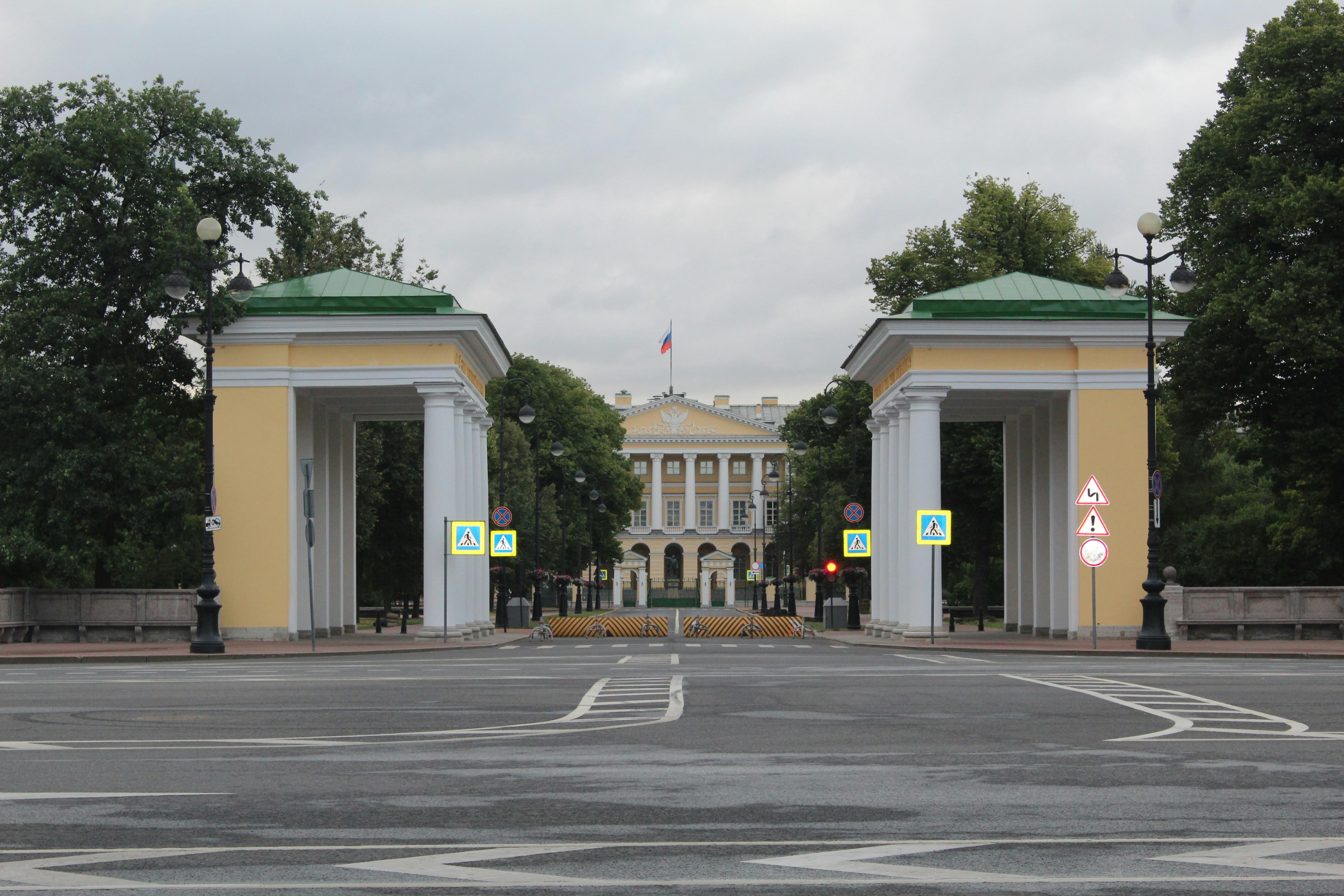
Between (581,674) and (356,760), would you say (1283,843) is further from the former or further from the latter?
(581,674)

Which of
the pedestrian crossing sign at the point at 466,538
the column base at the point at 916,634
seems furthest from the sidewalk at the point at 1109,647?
the pedestrian crossing sign at the point at 466,538

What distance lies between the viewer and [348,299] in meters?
39.7

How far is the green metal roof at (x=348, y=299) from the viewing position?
1554 inches

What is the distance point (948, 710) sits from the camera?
1564 cm

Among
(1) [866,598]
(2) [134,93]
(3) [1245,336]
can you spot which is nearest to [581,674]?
(2) [134,93]

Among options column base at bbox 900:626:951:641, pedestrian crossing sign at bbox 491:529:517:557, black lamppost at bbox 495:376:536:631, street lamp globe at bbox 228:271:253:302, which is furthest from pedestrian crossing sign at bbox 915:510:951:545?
street lamp globe at bbox 228:271:253:302

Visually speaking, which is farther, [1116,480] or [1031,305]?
[1031,305]

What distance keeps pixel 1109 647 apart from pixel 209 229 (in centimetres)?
2103

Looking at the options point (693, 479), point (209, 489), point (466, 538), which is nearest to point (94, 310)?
point (209, 489)

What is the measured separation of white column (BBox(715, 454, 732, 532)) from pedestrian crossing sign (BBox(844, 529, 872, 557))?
10563 cm

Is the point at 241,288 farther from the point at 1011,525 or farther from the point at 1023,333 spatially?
→ the point at 1011,525

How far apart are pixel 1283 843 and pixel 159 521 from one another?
34.1 metres

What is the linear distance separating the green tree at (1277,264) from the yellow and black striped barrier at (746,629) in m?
13.5

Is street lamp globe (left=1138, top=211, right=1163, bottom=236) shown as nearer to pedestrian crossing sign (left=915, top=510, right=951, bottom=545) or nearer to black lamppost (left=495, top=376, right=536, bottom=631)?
pedestrian crossing sign (left=915, top=510, right=951, bottom=545)
